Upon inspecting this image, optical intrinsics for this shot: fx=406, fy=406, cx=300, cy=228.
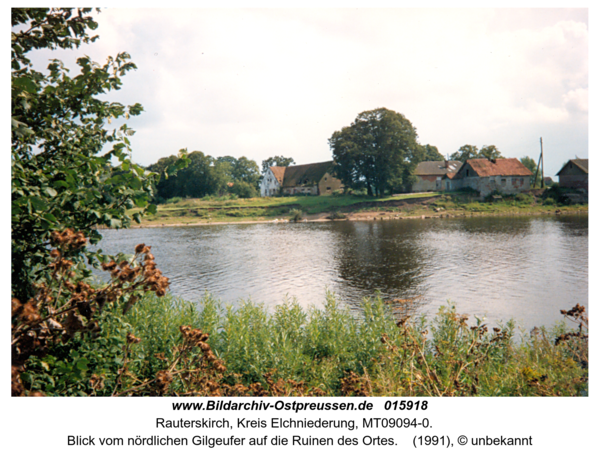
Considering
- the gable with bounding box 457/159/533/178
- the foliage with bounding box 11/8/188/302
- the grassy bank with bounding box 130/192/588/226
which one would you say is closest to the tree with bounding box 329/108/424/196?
the grassy bank with bounding box 130/192/588/226

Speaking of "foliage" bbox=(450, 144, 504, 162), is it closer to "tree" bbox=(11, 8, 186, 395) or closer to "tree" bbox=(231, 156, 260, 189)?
"tree" bbox=(231, 156, 260, 189)

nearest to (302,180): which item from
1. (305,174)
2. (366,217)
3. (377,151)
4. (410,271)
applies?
(305,174)

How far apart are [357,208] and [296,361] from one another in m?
60.0

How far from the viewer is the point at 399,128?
233 feet

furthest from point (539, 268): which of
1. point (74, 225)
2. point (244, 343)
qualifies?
point (74, 225)

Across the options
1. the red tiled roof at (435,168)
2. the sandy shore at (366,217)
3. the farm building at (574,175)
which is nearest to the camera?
the sandy shore at (366,217)

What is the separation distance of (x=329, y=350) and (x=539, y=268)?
16518mm

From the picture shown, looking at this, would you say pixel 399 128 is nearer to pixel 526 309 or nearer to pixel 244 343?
pixel 526 309

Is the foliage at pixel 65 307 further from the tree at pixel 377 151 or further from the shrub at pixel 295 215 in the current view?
the tree at pixel 377 151

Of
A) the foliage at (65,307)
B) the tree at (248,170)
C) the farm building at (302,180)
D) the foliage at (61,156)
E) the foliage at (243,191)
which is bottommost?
the foliage at (65,307)

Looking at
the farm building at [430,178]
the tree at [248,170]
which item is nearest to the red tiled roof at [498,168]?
the farm building at [430,178]

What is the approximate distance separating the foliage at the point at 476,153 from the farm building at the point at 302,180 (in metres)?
28.0

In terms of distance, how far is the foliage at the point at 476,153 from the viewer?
7969cm

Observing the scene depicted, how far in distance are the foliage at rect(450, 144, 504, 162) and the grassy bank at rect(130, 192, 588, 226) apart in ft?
49.4
